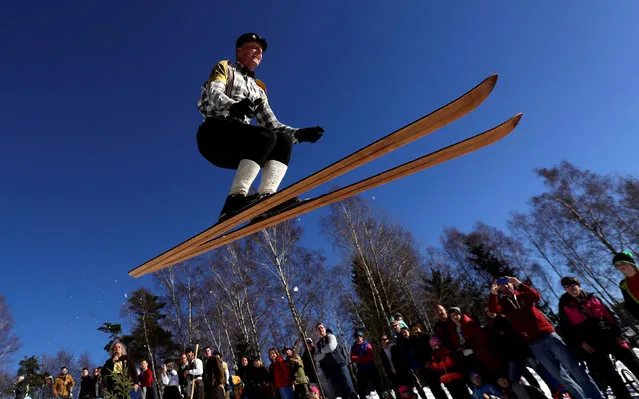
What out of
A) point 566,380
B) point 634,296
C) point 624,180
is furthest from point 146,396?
point 624,180

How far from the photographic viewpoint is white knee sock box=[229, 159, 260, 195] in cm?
225

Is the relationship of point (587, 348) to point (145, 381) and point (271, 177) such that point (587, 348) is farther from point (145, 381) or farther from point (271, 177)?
point (145, 381)

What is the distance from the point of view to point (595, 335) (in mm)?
3250

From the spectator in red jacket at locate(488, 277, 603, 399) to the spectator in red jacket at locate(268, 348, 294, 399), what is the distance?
12.8ft

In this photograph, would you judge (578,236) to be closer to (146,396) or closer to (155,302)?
(146,396)

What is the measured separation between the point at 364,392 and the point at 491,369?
2515 mm

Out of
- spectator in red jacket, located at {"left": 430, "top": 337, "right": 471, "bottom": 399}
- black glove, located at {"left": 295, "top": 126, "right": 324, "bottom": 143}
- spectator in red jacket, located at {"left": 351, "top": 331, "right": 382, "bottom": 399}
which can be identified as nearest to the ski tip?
black glove, located at {"left": 295, "top": 126, "right": 324, "bottom": 143}

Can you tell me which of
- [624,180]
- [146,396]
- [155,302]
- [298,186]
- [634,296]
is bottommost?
[634,296]

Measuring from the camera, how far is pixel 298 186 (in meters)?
2.19

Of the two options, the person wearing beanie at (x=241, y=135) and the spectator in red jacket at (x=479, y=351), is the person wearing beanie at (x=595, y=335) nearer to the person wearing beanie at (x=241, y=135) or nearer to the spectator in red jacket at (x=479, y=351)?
the spectator in red jacket at (x=479, y=351)

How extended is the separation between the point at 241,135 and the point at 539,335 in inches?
133

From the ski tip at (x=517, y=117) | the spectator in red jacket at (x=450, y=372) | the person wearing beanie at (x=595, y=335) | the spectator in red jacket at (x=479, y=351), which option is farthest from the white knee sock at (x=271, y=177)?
the person wearing beanie at (x=595, y=335)

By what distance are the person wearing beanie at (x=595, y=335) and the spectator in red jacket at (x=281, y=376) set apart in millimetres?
4391

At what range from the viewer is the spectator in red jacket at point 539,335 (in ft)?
9.62
